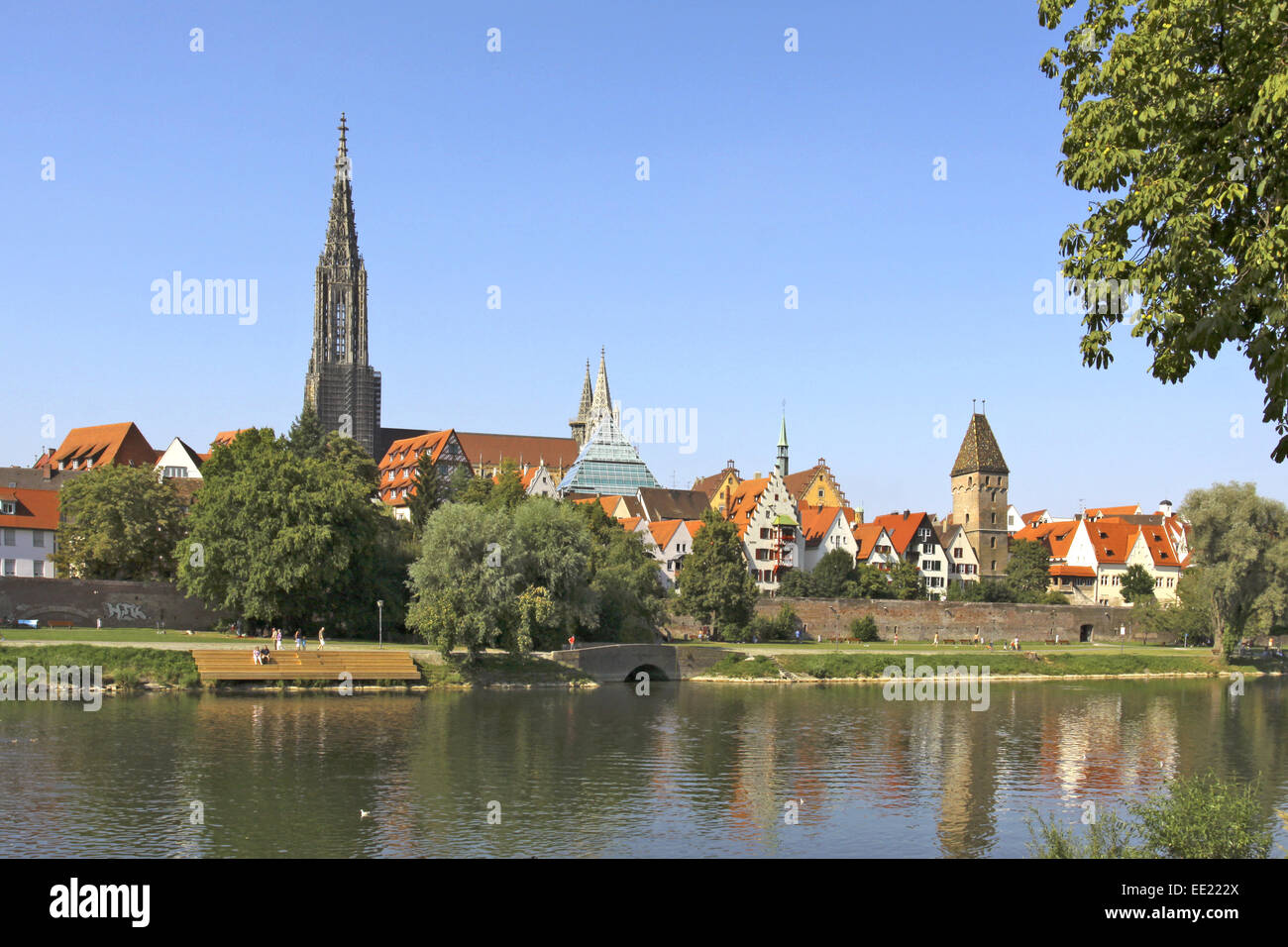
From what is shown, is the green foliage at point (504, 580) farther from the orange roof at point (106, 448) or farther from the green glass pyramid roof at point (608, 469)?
the green glass pyramid roof at point (608, 469)

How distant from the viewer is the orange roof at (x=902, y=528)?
117312 millimetres

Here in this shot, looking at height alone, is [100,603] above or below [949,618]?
above

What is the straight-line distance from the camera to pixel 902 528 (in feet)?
395

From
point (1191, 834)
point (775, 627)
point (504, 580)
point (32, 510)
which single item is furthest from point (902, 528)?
point (1191, 834)

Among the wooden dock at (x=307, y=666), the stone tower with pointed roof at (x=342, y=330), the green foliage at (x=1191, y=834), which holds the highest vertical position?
the stone tower with pointed roof at (x=342, y=330)

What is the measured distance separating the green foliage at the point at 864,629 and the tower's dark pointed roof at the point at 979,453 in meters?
35.3

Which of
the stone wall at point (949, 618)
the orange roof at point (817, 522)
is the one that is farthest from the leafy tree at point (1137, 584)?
the orange roof at point (817, 522)

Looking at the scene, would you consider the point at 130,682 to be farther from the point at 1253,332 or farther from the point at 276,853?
the point at 1253,332

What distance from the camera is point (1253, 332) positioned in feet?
54.7

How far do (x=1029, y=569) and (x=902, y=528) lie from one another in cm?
1242

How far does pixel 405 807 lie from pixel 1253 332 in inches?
952

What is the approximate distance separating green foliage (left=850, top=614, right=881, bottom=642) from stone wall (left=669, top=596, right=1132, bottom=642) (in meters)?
0.55

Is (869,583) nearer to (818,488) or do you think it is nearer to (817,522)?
(817,522)
